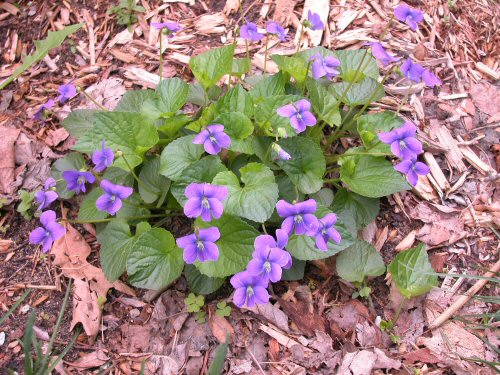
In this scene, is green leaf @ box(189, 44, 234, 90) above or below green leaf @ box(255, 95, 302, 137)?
above

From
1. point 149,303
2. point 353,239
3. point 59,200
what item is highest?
point 353,239

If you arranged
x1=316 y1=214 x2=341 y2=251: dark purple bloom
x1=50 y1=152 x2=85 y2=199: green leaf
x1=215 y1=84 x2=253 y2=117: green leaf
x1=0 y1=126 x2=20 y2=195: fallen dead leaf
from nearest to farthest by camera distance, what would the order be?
1. x1=316 y1=214 x2=341 y2=251: dark purple bloom
2. x1=215 y1=84 x2=253 y2=117: green leaf
3. x1=50 y1=152 x2=85 y2=199: green leaf
4. x1=0 y1=126 x2=20 y2=195: fallen dead leaf

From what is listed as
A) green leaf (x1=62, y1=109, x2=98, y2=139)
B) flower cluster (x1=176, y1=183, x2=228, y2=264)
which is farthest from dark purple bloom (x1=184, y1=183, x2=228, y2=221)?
green leaf (x1=62, y1=109, x2=98, y2=139)

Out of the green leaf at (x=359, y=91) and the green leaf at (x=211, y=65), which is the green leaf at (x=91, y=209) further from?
the green leaf at (x=359, y=91)

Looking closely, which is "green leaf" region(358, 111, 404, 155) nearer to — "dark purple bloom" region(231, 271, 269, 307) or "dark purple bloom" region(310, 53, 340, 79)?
"dark purple bloom" region(310, 53, 340, 79)

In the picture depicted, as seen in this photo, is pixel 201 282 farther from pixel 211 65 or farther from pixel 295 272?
pixel 211 65

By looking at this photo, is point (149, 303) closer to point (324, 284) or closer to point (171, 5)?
point (324, 284)

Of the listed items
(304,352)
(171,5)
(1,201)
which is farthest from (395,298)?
(171,5)
